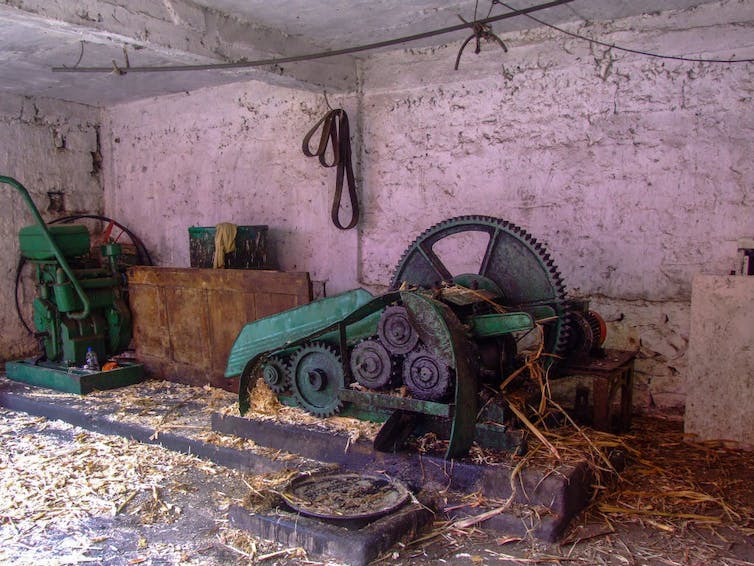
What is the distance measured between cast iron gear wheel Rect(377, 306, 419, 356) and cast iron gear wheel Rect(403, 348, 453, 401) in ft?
0.17

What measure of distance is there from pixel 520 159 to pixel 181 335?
3063 mm

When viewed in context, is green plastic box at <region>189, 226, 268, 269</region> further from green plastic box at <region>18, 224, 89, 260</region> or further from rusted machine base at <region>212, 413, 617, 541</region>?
rusted machine base at <region>212, 413, 617, 541</region>

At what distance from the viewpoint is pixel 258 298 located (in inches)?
194

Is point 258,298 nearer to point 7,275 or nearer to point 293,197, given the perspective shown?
point 293,197

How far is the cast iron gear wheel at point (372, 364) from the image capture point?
329cm

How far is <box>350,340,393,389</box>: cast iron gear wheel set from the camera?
3295 mm

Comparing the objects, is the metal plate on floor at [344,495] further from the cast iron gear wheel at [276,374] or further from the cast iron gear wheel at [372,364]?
the cast iron gear wheel at [276,374]

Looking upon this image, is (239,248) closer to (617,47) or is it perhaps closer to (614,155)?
(614,155)

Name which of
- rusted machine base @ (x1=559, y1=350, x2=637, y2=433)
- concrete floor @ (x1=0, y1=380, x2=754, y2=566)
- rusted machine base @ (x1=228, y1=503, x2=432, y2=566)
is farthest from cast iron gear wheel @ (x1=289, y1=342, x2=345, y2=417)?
rusted machine base @ (x1=559, y1=350, x2=637, y2=433)

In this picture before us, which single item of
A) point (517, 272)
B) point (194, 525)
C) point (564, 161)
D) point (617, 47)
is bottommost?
point (194, 525)

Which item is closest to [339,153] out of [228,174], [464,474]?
[228,174]

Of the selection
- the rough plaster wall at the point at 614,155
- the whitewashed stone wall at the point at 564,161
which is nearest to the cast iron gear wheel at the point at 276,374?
the whitewashed stone wall at the point at 564,161

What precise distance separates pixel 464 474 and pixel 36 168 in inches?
213

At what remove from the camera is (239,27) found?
4305 mm
